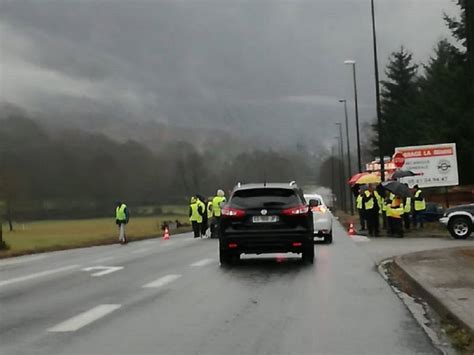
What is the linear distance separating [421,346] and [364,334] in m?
0.78

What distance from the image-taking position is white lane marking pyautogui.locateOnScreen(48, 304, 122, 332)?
846 centimetres

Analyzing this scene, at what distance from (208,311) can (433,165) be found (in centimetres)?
3232

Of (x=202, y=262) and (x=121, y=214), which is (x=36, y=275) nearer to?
(x=202, y=262)

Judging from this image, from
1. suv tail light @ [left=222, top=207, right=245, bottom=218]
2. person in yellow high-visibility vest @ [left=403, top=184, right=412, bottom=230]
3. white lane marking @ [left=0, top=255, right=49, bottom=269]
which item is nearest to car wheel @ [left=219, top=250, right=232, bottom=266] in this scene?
suv tail light @ [left=222, top=207, right=245, bottom=218]

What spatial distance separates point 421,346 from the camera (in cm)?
723

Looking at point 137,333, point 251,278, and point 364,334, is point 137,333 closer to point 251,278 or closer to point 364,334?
point 364,334

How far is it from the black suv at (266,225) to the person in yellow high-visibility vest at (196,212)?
1436 centimetres

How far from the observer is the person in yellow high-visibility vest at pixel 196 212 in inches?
1185

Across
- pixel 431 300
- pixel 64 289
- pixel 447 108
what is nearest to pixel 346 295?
pixel 431 300

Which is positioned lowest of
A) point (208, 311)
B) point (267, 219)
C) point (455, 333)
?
point (455, 333)

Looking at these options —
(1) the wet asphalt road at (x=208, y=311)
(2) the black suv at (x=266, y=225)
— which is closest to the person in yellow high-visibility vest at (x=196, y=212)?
(1) the wet asphalt road at (x=208, y=311)

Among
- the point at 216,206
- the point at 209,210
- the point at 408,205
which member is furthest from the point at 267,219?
the point at 209,210

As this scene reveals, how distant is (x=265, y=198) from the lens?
1577 centimetres

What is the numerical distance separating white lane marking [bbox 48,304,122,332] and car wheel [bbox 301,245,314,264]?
6.49 metres
